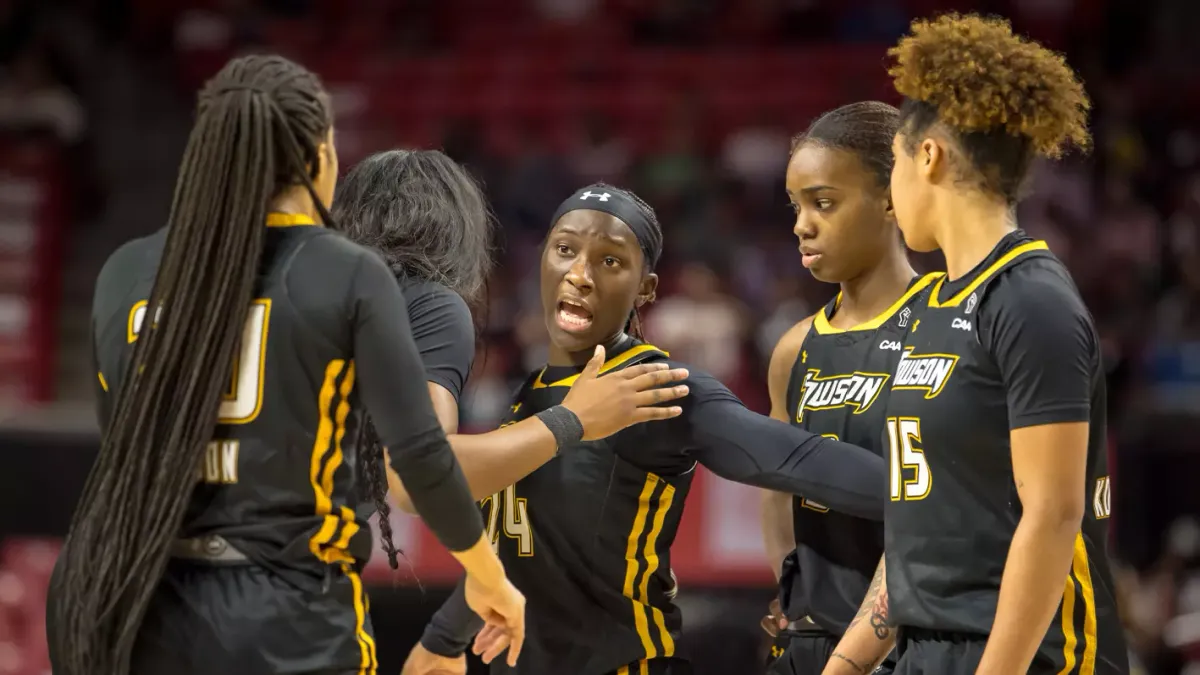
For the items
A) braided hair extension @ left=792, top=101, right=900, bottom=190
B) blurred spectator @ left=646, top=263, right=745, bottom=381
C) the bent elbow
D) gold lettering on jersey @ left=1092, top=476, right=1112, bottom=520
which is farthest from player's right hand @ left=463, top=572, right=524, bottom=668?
blurred spectator @ left=646, top=263, right=745, bottom=381

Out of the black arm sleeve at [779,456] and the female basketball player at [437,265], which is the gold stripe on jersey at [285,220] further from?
the black arm sleeve at [779,456]

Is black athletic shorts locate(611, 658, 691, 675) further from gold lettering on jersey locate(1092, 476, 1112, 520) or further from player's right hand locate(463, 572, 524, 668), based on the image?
gold lettering on jersey locate(1092, 476, 1112, 520)

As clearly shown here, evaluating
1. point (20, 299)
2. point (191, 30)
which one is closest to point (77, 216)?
point (20, 299)

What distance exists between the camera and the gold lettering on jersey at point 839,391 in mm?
3586

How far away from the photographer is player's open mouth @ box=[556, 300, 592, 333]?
12.1 ft

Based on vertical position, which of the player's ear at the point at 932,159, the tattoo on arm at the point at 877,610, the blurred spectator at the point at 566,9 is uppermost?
the blurred spectator at the point at 566,9

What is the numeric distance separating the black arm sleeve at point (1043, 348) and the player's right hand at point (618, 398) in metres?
0.97

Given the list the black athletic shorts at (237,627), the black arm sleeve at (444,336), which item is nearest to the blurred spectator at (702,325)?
the black arm sleeve at (444,336)

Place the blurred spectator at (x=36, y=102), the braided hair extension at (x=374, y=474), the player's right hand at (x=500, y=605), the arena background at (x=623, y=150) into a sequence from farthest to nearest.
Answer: the blurred spectator at (x=36, y=102), the arena background at (x=623, y=150), the braided hair extension at (x=374, y=474), the player's right hand at (x=500, y=605)

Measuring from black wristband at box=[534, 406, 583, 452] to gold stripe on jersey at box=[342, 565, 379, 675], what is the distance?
66 cm

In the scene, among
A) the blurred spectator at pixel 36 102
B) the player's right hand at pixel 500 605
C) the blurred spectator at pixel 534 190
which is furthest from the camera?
the blurred spectator at pixel 36 102

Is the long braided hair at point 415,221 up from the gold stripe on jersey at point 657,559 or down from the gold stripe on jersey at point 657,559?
up

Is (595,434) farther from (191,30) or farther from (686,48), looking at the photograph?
(191,30)

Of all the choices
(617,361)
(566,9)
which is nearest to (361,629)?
(617,361)
